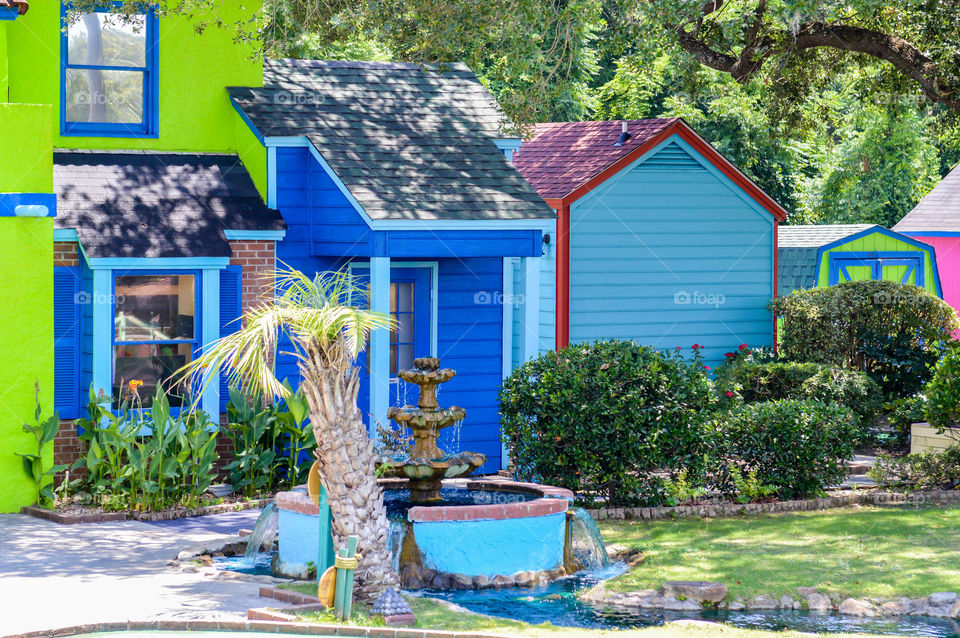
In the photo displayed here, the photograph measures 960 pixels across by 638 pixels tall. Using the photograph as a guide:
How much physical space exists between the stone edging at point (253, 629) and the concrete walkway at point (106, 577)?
0.18m

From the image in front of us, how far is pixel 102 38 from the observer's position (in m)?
15.7

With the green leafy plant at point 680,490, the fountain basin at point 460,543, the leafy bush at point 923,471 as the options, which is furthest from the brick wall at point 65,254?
the leafy bush at point 923,471

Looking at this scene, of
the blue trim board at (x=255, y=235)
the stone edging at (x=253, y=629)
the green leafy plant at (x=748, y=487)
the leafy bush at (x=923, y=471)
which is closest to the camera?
the stone edging at (x=253, y=629)

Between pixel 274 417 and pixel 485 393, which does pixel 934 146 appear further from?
pixel 274 417

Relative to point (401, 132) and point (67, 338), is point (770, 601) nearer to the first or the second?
point (67, 338)

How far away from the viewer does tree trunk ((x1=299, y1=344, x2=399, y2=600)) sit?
900 centimetres

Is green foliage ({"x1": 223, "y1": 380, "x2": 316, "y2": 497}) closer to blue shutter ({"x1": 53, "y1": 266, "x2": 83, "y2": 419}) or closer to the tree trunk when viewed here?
blue shutter ({"x1": 53, "y1": 266, "x2": 83, "y2": 419})

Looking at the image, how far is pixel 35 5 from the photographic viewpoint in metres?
15.2

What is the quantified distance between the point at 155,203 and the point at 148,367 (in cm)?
194

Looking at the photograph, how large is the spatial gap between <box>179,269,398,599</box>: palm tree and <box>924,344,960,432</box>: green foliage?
8.36 metres

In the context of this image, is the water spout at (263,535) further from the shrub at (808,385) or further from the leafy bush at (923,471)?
the shrub at (808,385)

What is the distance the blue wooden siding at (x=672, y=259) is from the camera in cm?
1911

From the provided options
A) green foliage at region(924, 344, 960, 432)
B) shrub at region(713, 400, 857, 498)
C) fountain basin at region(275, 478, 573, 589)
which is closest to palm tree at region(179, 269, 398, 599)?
fountain basin at region(275, 478, 573, 589)

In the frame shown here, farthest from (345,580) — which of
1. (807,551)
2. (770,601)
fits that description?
(807,551)
